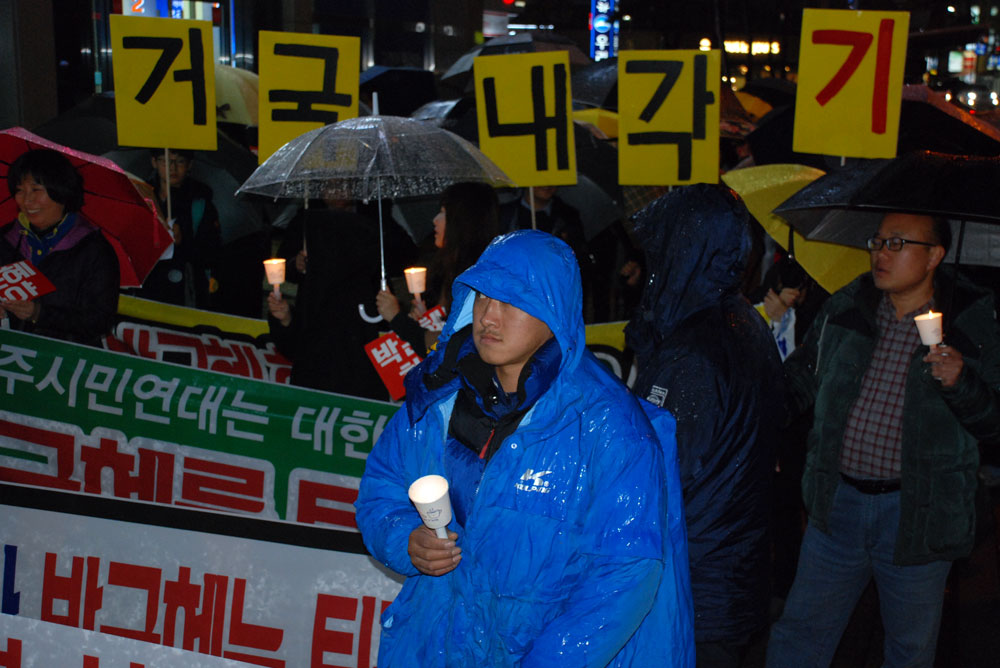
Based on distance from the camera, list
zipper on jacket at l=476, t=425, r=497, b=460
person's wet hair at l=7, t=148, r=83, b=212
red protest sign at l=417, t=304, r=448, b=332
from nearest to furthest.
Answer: zipper on jacket at l=476, t=425, r=497, b=460, red protest sign at l=417, t=304, r=448, b=332, person's wet hair at l=7, t=148, r=83, b=212

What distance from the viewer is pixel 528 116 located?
6512 millimetres

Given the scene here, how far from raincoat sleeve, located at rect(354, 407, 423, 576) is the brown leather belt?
1774 millimetres

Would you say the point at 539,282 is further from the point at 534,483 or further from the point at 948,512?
the point at 948,512

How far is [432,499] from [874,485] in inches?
80.0

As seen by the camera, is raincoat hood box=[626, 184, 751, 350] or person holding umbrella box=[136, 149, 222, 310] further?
person holding umbrella box=[136, 149, 222, 310]

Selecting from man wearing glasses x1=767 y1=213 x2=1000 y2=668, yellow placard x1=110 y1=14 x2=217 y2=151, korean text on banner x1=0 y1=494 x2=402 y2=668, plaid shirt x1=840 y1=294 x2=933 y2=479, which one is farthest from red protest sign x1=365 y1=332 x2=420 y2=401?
yellow placard x1=110 y1=14 x2=217 y2=151

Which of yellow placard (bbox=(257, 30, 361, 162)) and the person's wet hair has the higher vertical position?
yellow placard (bbox=(257, 30, 361, 162))

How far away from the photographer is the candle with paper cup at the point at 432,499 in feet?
7.14

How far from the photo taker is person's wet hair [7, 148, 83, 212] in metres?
5.21

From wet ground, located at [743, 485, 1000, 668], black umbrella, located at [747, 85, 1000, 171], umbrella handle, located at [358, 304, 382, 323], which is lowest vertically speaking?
wet ground, located at [743, 485, 1000, 668]

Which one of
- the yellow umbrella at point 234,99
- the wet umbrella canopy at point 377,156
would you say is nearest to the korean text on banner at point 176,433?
the wet umbrella canopy at point 377,156

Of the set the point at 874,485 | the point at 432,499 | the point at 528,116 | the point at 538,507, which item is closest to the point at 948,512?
the point at 874,485

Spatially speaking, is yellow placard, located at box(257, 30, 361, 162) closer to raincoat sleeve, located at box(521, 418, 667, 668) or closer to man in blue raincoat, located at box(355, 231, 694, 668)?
man in blue raincoat, located at box(355, 231, 694, 668)

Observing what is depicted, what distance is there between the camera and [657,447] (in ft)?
7.75
